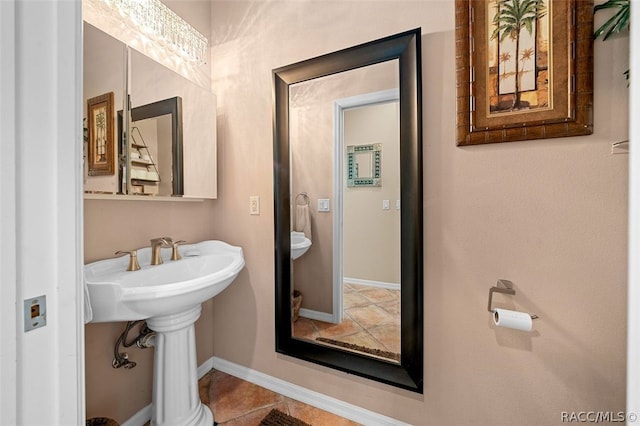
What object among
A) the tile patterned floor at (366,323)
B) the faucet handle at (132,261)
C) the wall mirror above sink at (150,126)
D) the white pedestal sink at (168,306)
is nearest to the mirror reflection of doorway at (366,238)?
the tile patterned floor at (366,323)

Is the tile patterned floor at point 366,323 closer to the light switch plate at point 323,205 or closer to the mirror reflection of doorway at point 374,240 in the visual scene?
the mirror reflection of doorway at point 374,240

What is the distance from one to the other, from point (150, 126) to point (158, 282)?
0.77 metres

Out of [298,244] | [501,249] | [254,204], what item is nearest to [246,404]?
[298,244]

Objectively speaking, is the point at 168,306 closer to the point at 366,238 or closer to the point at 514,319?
the point at 366,238

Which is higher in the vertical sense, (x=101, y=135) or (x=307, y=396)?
(x=101, y=135)

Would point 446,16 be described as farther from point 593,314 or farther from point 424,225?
point 593,314

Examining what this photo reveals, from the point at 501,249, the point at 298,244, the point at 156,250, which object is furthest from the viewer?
the point at 298,244

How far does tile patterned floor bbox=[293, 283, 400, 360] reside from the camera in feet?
4.28

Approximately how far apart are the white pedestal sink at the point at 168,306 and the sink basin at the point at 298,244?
31cm

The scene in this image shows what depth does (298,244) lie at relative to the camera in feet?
5.03

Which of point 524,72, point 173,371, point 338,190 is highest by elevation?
point 524,72

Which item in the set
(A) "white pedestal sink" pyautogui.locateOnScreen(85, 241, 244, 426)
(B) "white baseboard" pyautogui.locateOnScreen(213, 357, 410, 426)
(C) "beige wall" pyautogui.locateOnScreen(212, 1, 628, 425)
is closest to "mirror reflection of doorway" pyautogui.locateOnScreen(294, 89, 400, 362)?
(C) "beige wall" pyautogui.locateOnScreen(212, 1, 628, 425)

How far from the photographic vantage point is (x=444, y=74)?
1.15 meters

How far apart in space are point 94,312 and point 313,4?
1720 mm
